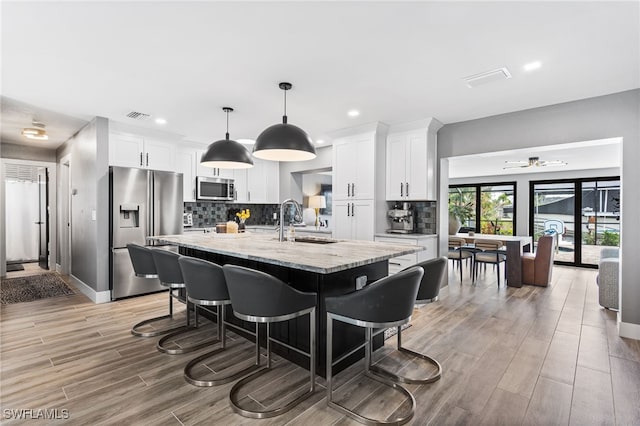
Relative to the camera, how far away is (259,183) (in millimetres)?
6586

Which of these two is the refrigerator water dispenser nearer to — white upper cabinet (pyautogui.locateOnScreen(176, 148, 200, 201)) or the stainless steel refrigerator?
the stainless steel refrigerator

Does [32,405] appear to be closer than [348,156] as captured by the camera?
Yes

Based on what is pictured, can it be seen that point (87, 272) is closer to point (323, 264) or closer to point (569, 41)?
point (323, 264)

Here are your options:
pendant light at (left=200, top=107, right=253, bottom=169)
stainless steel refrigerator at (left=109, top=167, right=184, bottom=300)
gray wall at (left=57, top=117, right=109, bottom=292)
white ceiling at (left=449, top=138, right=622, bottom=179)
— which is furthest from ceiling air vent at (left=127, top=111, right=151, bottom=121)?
white ceiling at (left=449, top=138, right=622, bottom=179)

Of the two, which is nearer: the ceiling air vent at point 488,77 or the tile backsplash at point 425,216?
the ceiling air vent at point 488,77

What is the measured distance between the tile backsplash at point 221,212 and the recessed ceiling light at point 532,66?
5.14 m

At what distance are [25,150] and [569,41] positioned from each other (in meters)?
7.75

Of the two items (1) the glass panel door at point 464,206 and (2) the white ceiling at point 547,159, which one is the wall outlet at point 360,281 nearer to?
(2) the white ceiling at point 547,159

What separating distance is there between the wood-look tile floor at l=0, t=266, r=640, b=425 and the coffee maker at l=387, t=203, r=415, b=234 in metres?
1.36

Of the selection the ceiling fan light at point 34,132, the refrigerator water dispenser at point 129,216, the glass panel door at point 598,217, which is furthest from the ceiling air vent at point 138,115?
the glass panel door at point 598,217

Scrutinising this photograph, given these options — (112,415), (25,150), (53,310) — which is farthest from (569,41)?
(25,150)

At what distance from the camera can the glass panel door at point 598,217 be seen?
22.7ft

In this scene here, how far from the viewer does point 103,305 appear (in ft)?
13.2

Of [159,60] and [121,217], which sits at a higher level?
[159,60]
